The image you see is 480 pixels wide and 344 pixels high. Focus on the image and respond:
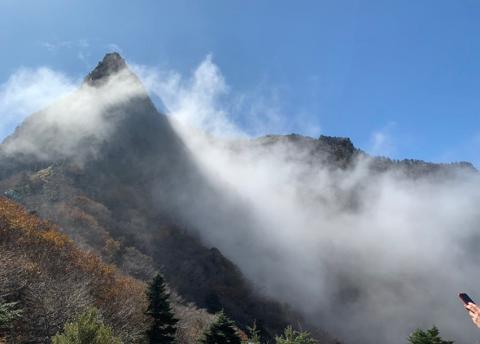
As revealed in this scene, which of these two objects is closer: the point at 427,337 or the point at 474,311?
the point at 474,311

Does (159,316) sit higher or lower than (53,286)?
higher

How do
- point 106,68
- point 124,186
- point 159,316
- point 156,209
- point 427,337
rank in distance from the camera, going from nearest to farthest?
point 427,337 → point 159,316 → point 124,186 → point 156,209 → point 106,68

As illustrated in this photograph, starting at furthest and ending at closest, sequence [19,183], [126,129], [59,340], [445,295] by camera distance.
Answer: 1. [445,295]
2. [126,129]
3. [19,183]
4. [59,340]

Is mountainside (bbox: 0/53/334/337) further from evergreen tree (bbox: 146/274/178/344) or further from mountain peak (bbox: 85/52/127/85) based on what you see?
evergreen tree (bbox: 146/274/178/344)

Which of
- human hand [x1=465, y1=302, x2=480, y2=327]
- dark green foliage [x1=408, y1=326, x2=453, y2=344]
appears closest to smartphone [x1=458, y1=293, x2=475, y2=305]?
human hand [x1=465, y1=302, x2=480, y2=327]

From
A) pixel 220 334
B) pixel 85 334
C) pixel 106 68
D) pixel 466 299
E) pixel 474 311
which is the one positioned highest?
pixel 106 68

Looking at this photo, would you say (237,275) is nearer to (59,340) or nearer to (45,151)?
(45,151)

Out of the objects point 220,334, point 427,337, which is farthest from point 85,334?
point 220,334

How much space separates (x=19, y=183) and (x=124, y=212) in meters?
27.7

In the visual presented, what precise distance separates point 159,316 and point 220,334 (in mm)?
5790

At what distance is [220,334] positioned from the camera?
97.2 ft

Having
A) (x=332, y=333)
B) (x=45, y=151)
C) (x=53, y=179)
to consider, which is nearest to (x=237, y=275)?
(x=332, y=333)

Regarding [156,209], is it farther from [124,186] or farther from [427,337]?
[427,337]

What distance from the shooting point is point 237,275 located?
408ft
